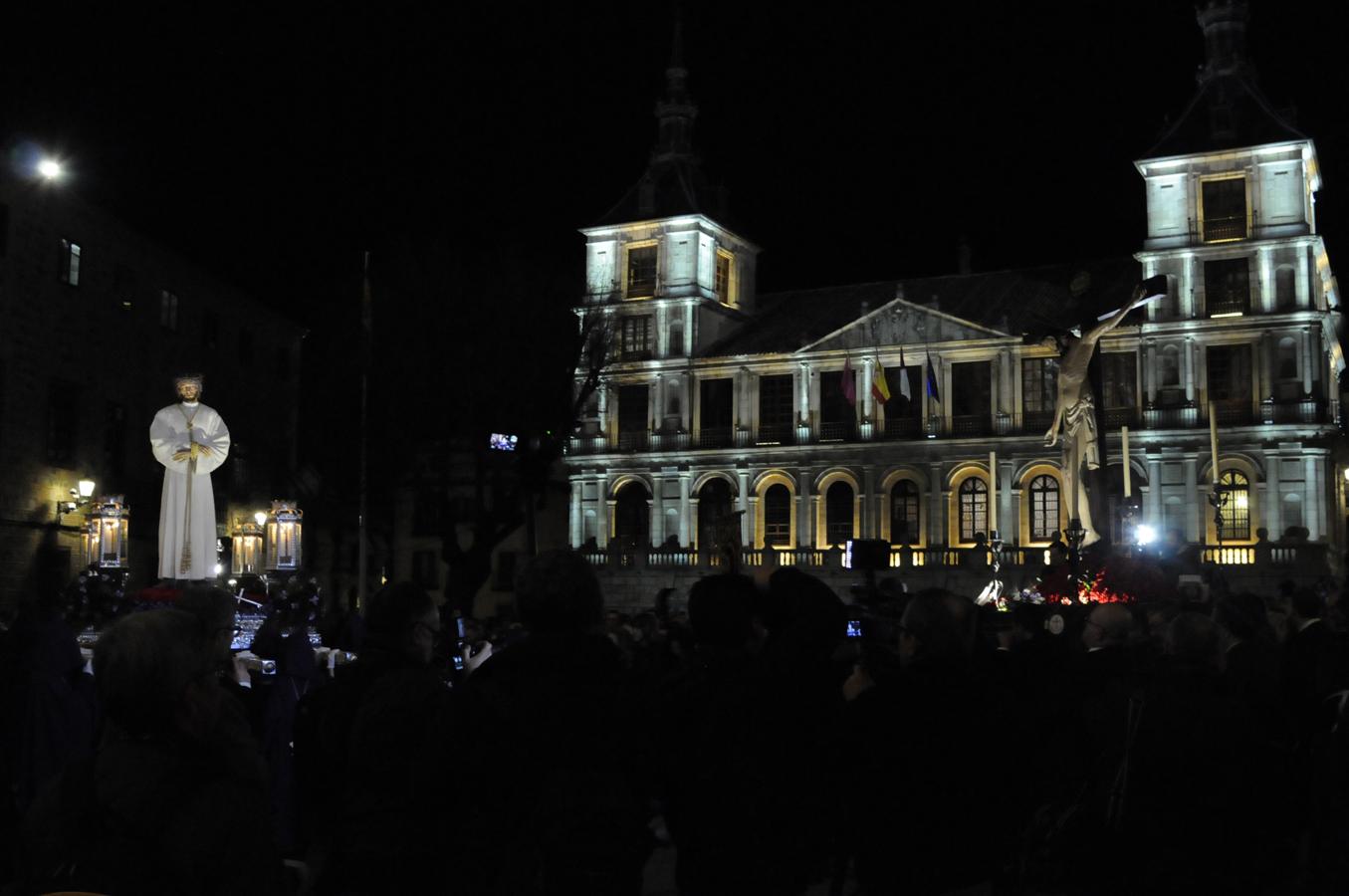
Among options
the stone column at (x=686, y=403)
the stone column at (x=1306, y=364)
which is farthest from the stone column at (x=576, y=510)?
the stone column at (x=1306, y=364)

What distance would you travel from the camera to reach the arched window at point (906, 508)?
2014 inches

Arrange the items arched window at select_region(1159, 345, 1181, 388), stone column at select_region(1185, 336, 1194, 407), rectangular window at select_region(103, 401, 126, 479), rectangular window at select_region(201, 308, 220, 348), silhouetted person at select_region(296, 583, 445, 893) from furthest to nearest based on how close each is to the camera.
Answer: arched window at select_region(1159, 345, 1181, 388) < stone column at select_region(1185, 336, 1194, 407) < rectangular window at select_region(201, 308, 220, 348) < rectangular window at select_region(103, 401, 126, 479) < silhouetted person at select_region(296, 583, 445, 893)

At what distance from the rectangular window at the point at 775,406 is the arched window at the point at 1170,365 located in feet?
45.4

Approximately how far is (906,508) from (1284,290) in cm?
1491

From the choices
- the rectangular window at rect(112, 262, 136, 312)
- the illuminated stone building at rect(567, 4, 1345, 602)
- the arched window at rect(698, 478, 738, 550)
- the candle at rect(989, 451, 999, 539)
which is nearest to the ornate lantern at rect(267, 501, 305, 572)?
the rectangular window at rect(112, 262, 136, 312)

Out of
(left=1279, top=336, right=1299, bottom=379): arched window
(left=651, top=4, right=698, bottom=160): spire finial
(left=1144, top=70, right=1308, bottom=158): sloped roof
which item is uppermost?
(left=651, top=4, right=698, bottom=160): spire finial

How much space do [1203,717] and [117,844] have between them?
3.85 metres

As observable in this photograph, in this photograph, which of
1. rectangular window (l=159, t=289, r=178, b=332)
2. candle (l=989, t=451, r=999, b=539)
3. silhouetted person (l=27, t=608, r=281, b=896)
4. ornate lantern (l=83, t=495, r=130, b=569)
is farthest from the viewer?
rectangular window (l=159, t=289, r=178, b=332)

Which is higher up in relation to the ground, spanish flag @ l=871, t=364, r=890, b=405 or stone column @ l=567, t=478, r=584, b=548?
spanish flag @ l=871, t=364, r=890, b=405

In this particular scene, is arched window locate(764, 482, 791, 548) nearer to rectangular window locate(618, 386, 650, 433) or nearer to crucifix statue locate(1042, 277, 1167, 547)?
rectangular window locate(618, 386, 650, 433)

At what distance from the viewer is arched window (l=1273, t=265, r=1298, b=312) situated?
152 feet

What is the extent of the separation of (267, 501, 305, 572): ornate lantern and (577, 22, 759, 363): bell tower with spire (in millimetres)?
37571

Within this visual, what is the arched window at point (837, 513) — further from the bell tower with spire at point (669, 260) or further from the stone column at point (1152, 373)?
the stone column at point (1152, 373)

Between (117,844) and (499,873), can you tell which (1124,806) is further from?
(117,844)
